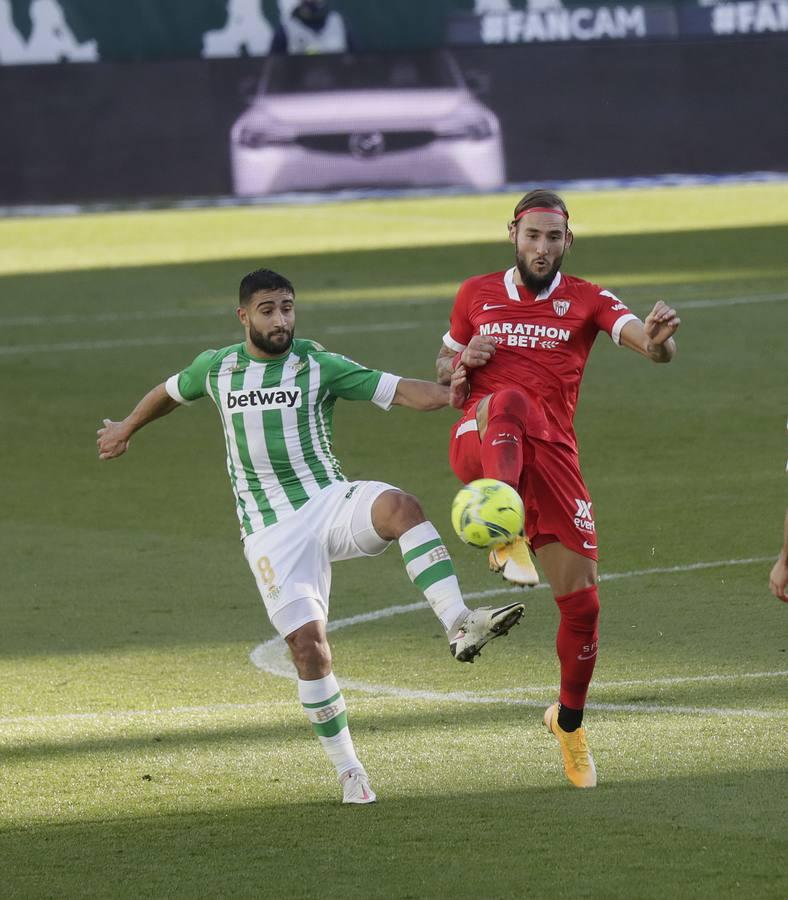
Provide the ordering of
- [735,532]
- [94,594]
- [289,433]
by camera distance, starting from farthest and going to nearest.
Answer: [735,532]
[94,594]
[289,433]

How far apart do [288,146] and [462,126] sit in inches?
114

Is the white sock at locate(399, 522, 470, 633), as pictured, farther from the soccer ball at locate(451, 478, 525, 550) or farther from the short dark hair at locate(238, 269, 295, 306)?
the short dark hair at locate(238, 269, 295, 306)

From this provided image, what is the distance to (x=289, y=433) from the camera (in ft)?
23.4

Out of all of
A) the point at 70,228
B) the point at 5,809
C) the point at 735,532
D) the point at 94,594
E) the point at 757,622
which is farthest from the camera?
the point at 70,228

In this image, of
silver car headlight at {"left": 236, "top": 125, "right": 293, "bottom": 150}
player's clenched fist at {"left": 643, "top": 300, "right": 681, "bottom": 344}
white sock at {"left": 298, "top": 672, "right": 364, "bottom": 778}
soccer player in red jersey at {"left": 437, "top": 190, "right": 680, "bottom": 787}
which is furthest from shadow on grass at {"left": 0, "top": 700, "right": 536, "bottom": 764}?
silver car headlight at {"left": 236, "top": 125, "right": 293, "bottom": 150}

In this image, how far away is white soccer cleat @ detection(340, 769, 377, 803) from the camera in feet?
21.7

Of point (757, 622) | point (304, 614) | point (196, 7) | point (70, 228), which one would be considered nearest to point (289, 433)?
point (304, 614)

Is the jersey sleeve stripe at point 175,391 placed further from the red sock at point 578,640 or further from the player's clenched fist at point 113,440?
the red sock at point 578,640

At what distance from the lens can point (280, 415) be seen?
7.12 m

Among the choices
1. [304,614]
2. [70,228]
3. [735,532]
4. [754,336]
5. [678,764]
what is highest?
[304,614]

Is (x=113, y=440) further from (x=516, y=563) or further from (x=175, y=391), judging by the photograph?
(x=516, y=563)

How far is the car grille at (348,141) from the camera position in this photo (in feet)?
105

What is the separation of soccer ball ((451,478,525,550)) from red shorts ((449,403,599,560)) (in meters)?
0.41

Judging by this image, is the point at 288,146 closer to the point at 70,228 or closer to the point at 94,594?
the point at 70,228
